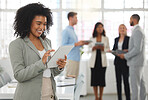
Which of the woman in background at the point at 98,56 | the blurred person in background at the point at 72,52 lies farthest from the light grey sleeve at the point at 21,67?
the woman in background at the point at 98,56

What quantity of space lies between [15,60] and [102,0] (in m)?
4.96

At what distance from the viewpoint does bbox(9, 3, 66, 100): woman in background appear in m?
1.80

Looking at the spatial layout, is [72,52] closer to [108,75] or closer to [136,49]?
[136,49]

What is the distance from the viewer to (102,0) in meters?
6.43

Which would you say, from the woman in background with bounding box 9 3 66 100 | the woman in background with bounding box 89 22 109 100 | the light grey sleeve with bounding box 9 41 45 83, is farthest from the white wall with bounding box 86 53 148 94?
the light grey sleeve with bounding box 9 41 45 83

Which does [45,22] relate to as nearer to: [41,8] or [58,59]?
[41,8]

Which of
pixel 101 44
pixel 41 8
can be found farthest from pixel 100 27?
pixel 41 8

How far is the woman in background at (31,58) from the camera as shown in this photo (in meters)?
1.80

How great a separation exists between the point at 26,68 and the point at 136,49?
293 cm

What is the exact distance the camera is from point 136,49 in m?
4.34

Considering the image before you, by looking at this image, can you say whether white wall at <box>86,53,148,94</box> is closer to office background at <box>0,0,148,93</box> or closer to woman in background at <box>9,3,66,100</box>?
office background at <box>0,0,148,93</box>

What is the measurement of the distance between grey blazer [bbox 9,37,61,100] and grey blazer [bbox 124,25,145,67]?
2.80m

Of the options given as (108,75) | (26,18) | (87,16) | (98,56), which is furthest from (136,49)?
(26,18)

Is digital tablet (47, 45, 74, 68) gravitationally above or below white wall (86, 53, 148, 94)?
above
